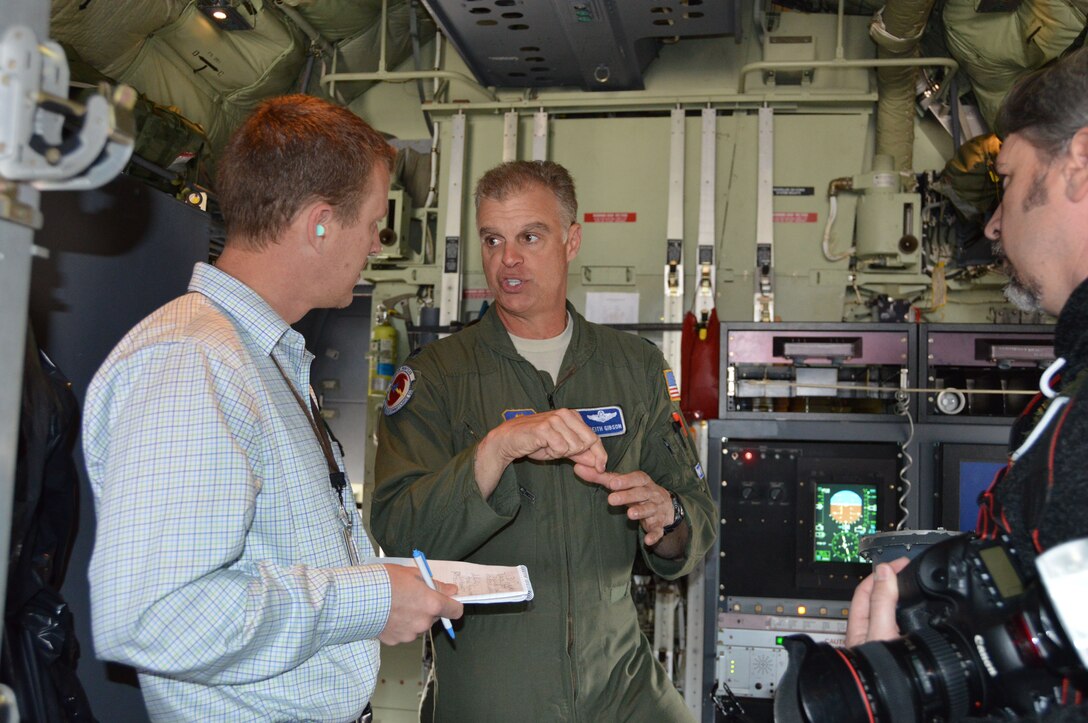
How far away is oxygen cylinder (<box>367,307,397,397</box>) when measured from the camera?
14.7 ft

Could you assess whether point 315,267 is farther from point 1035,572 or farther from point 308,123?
point 1035,572

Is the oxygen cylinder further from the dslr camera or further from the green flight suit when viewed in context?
the dslr camera

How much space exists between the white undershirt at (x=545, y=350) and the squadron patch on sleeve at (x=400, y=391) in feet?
1.15

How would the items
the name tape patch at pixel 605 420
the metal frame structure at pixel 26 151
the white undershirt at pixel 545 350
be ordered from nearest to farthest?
the metal frame structure at pixel 26 151
the name tape patch at pixel 605 420
the white undershirt at pixel 545 350

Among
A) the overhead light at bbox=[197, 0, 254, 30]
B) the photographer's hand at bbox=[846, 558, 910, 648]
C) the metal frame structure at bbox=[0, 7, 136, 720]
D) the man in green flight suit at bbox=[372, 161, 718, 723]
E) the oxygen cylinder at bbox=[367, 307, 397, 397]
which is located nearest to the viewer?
the metal frame structure at bbox=[0, 7, 136, 720]

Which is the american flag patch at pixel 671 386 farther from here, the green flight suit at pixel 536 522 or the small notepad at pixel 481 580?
the small notepad at pixel 481 580

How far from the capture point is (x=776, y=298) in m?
4.34

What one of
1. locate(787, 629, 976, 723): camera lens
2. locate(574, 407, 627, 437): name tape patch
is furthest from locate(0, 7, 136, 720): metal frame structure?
locate(574, 407, 627, 437): name tape patch

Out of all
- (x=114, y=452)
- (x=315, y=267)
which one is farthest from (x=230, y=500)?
(x=315, y=267)

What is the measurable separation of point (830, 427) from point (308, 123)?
97.1 inches

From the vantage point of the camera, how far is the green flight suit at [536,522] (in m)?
2.28

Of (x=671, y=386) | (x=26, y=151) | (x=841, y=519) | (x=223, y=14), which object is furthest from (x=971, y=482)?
(x=223, y=14)

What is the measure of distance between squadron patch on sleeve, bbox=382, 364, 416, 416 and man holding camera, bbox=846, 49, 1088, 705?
4.36 feet

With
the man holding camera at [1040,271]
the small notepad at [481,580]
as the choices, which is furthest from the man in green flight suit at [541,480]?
the man holding camera at [1040,271]
